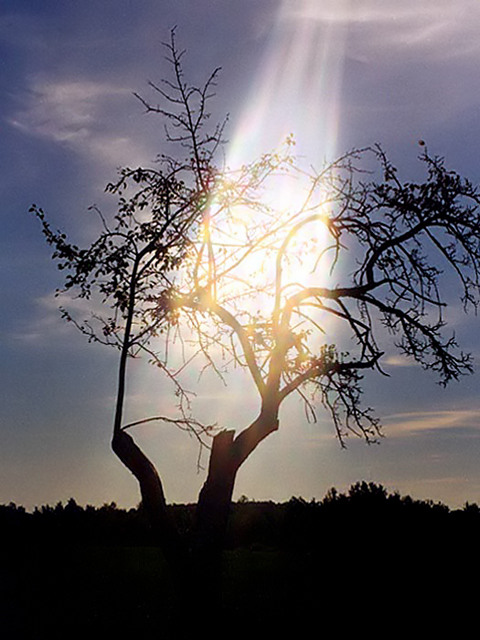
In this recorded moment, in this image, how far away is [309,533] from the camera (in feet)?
59.4

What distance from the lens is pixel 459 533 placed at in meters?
15.9

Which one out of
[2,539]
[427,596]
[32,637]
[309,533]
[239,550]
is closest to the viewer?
[427,596]

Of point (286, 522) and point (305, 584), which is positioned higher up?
point (286, 522)

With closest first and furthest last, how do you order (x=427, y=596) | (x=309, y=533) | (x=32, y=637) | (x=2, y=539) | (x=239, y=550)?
(x=427, y=596)
(x=32, y=637)
(x=309, y=533)
(x=239, y=550)
(x=2, y=539)

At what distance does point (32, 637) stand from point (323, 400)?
7.39 metres

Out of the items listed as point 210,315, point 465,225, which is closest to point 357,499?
point 210,315

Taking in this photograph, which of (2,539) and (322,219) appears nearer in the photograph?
(322,219)

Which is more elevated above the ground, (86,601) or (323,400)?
(323,400)

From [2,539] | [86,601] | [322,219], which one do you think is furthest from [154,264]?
[2,539]

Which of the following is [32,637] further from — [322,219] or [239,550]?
[322,219]

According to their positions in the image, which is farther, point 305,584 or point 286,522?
point 286,522

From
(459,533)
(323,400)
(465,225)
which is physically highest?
(465,225)

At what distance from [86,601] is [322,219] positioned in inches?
378

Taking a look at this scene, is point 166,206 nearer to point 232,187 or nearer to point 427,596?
point 232,187
